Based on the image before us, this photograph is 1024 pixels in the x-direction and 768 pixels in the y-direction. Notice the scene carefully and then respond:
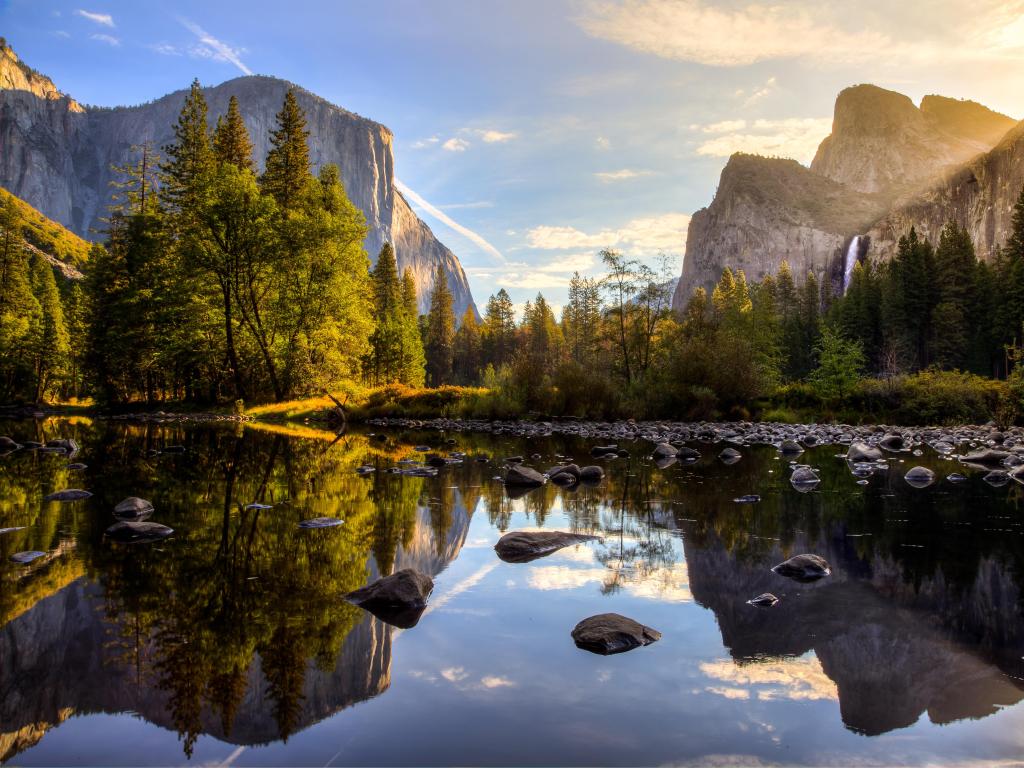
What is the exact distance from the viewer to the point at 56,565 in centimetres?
441

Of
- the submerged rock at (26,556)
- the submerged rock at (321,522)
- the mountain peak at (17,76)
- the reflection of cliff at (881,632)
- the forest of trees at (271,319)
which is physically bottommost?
the reflection of cliff at (881,632)

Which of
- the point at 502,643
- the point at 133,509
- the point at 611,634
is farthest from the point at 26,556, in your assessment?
the point at 611,634

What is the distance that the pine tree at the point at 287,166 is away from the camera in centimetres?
3553

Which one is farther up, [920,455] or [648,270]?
[648,270]

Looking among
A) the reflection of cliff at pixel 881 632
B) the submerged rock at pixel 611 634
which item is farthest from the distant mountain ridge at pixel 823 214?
the submerged rock at pixel 611 634

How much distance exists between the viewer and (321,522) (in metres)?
6.04

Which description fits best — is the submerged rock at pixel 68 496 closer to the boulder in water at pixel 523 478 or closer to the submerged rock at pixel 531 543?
the submerged rock at pixel 531 543

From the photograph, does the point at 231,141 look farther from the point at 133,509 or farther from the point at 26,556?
the point at 26,556

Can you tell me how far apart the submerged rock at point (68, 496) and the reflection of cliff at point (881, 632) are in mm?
7260

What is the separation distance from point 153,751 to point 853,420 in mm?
28595

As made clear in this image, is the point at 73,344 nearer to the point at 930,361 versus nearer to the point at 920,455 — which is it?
the point at 920,455

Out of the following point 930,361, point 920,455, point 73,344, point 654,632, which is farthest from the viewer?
point 930,361

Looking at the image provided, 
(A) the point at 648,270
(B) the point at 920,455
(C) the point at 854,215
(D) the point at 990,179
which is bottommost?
(B) the point at 920,455

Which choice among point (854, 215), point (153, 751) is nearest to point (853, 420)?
point (153, 751)
